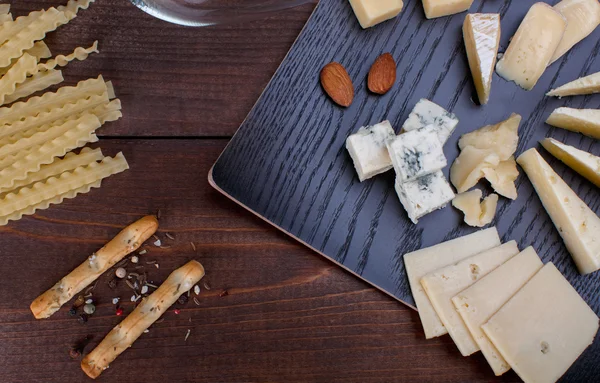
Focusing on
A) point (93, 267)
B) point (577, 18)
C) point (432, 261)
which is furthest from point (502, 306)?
point (93, 267)

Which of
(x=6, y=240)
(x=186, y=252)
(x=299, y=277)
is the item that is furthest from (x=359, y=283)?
(x=6, y=240)

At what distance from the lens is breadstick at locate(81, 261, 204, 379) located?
978 mm

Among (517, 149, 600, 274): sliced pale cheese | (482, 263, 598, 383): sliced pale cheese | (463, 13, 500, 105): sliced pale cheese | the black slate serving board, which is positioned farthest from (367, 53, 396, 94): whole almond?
(482, 263, 598, 383): sliced pale cheese

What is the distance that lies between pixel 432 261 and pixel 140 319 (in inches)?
17.6

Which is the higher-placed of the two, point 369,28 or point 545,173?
point 369,28

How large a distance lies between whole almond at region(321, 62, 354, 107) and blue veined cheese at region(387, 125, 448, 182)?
11cm

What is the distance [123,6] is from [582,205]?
77 centimetres

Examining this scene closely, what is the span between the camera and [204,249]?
3.38 ft

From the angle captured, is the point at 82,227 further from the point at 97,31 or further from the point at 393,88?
the point at 393,88

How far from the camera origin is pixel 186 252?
1028mm

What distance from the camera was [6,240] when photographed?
1004 millimetres

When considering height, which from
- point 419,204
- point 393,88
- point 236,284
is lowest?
point 236,284

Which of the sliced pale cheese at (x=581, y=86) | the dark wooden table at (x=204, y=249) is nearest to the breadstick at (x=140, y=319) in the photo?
the dark wooden table at (x=204, y=249)

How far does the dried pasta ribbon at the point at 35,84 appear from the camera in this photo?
0.98 metres
